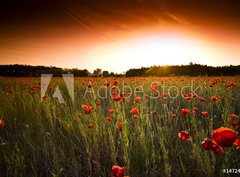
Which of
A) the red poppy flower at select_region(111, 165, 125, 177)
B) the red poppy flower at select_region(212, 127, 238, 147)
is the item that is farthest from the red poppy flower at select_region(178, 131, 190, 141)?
the red poppy flower at select_region(111, 165, 125, 177)

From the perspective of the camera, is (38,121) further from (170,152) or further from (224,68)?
(224,68)

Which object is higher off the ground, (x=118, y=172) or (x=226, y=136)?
(x=226, y=136)

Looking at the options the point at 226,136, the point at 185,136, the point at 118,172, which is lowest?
the point at 118,172

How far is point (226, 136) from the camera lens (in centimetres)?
108

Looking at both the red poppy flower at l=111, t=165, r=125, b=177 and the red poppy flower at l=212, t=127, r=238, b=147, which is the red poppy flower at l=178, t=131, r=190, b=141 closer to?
the red poppy flower at l=212, t=127, r=238, b=147

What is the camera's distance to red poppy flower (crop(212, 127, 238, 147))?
107cm

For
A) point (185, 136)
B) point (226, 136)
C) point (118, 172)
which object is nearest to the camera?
point (226, 136)

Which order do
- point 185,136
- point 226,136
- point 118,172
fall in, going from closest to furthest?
point 226,136 < point 118,172 < point 185,136

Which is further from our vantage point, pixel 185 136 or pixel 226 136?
pixel 185 136

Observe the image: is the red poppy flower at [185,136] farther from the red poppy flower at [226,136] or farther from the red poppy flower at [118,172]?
the red poppy flower at [118,172]

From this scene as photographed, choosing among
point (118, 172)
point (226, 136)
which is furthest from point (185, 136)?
point (118, 172)

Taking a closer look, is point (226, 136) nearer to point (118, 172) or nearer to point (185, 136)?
point (185, 136)

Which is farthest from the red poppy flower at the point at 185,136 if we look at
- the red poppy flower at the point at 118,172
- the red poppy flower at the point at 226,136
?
the red poppy flower at the point at 118,172

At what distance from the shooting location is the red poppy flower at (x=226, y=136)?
42.2 inches
